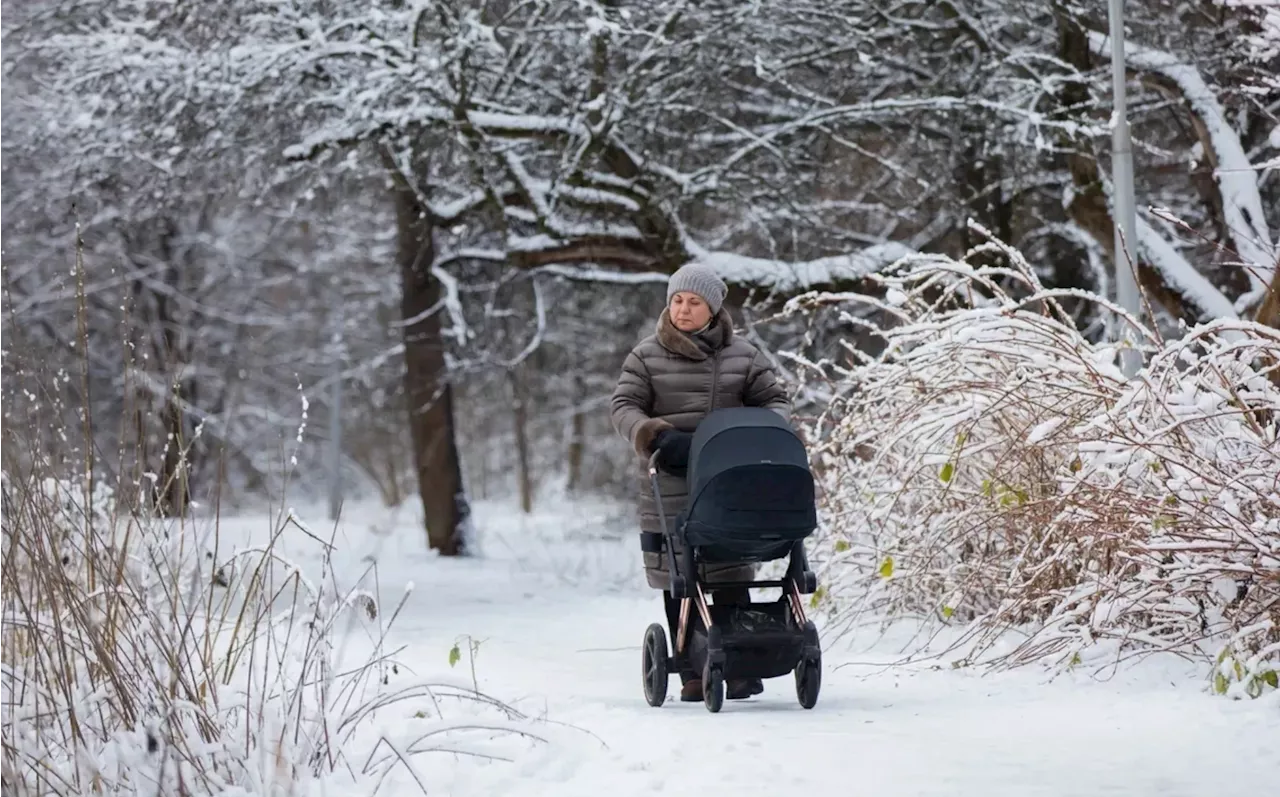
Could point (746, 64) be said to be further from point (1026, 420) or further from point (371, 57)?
point (1026, 420)

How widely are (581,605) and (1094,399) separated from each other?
6.55 m

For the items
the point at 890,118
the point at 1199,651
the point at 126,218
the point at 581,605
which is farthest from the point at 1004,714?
the point at 126,218

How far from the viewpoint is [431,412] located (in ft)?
56.9

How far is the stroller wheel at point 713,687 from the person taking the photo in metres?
6.00

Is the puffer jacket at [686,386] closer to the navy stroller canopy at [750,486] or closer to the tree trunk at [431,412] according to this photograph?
the navy stroller canopy at [750,486]

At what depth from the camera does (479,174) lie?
13.1 m

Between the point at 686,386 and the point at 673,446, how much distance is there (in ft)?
1.32

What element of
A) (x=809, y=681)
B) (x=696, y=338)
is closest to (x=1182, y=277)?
(x=696, y=338)

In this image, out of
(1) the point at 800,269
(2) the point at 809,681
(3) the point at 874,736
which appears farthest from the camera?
(1) the point at 800,269

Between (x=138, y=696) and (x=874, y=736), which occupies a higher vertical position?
(x=138, y=696)


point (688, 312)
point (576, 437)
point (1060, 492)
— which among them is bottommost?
point (576, 437)

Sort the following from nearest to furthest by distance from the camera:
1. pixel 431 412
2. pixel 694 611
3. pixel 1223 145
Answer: pixel 694 611, pixel 1223 145, pixel 431 412

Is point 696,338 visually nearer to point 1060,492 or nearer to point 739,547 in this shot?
point 739,547

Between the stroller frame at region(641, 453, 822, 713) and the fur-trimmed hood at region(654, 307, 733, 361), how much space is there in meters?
0.53
